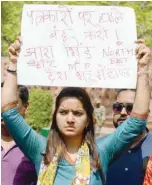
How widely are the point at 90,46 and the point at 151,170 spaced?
36.4 inches

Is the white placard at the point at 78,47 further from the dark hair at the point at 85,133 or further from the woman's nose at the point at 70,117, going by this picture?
the woman's nose at the point at 70,117

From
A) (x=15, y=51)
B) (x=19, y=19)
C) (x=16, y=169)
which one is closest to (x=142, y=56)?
(x=15, y=51)

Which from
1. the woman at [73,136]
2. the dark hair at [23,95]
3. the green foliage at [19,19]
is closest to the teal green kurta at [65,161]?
the woman at [73,136]

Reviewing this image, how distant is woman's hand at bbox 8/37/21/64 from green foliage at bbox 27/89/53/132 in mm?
12427

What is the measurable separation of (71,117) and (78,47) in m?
0.50

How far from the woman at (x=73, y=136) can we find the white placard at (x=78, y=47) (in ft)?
0.25

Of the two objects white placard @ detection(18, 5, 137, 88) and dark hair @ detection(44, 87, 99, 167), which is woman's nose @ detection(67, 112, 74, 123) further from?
white placard @ detection(18, 5, 137, 88)

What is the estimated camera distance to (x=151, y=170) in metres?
4.78

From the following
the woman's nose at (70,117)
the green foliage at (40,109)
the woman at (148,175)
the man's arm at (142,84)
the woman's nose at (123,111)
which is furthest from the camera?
the green foliage at (40,109)

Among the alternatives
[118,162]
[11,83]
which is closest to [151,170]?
[118,162]

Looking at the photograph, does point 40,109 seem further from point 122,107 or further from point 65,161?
point 65,161

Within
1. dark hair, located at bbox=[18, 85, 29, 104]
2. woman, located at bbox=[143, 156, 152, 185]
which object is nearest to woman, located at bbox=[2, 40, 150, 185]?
woman, located at bbox=[143, 156, 152, 185]

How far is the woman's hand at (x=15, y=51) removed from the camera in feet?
14.7

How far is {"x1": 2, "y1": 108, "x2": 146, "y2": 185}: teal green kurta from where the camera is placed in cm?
436
